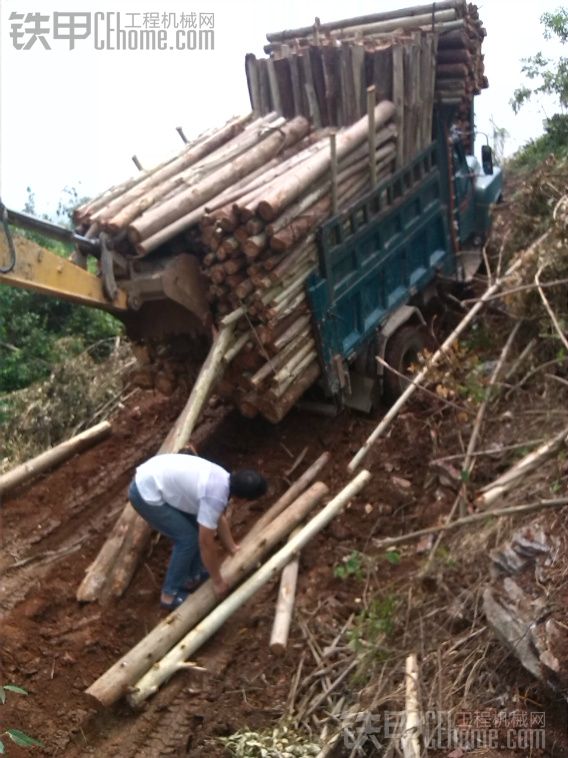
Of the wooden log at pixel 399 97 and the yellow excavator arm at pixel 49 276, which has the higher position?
the wooden log at pixel 399 97

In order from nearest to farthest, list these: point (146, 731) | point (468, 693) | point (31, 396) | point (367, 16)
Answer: point (468, 693) < point (146, 731) < point (367, 16) < point (31, 396)

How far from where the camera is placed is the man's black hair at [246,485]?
531 cm

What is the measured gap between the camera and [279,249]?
613 centimetres

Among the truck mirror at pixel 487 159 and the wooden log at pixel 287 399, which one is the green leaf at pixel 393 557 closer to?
the wooden log at pixel 287 399

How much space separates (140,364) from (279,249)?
6.71ft

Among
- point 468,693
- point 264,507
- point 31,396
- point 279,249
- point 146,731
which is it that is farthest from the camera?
point 31,396

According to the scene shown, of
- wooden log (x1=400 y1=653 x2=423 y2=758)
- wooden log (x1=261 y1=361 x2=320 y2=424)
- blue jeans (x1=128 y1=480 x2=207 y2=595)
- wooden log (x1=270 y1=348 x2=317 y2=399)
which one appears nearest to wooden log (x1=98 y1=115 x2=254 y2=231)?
wooden log (x1=270 y1=348 x2=317 y2=399)

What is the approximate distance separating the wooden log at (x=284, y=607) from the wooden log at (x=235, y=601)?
2.7 inches

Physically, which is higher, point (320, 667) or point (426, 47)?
point (426, 47)

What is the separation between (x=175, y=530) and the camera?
18.6 feet

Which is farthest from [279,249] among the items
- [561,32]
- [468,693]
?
[561,32]

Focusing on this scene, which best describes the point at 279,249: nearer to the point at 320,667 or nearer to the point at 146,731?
the point at 320,667

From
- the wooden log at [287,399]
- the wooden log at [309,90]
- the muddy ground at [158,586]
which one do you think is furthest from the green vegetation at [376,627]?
the wooden log at [309,90]

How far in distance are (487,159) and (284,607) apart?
5.57 meters
